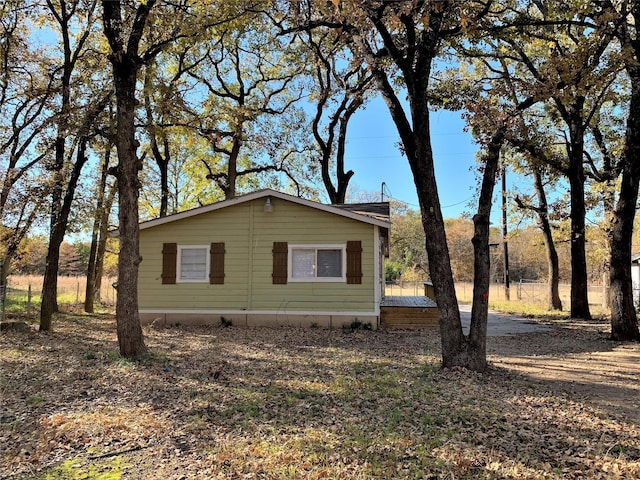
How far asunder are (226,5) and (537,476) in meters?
8.79

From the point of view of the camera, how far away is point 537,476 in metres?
3.31

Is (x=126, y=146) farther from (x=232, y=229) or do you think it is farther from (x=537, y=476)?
(x=537, y=476)

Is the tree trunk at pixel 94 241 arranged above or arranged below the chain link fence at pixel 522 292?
above

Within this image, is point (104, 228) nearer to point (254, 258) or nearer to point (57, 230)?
point (57, 230)

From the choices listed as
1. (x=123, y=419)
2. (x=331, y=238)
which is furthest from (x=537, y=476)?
(x=331, y=238)

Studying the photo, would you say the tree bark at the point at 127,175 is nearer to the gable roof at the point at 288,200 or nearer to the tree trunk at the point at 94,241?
the gable roof at the point at 288,200

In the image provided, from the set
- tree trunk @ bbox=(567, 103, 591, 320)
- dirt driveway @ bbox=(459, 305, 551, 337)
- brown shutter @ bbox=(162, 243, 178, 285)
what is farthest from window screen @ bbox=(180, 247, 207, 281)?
tree trunk @ bbox=(567, 103, 591, 320)

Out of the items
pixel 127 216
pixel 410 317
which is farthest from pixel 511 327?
pixel 127 216

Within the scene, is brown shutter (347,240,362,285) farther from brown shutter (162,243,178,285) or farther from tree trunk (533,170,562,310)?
tree trunk (533,170,562,310)

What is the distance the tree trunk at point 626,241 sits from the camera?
9523mm

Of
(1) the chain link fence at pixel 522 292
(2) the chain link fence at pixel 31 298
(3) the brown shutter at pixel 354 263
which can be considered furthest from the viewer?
(1) the chain link fence at pixel 522 292

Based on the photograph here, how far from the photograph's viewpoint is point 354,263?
11.6 meters

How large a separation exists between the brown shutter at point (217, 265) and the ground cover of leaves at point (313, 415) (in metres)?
3.75

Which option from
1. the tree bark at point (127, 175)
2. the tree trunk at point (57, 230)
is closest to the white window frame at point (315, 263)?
the tree bark at point (127, 175)
